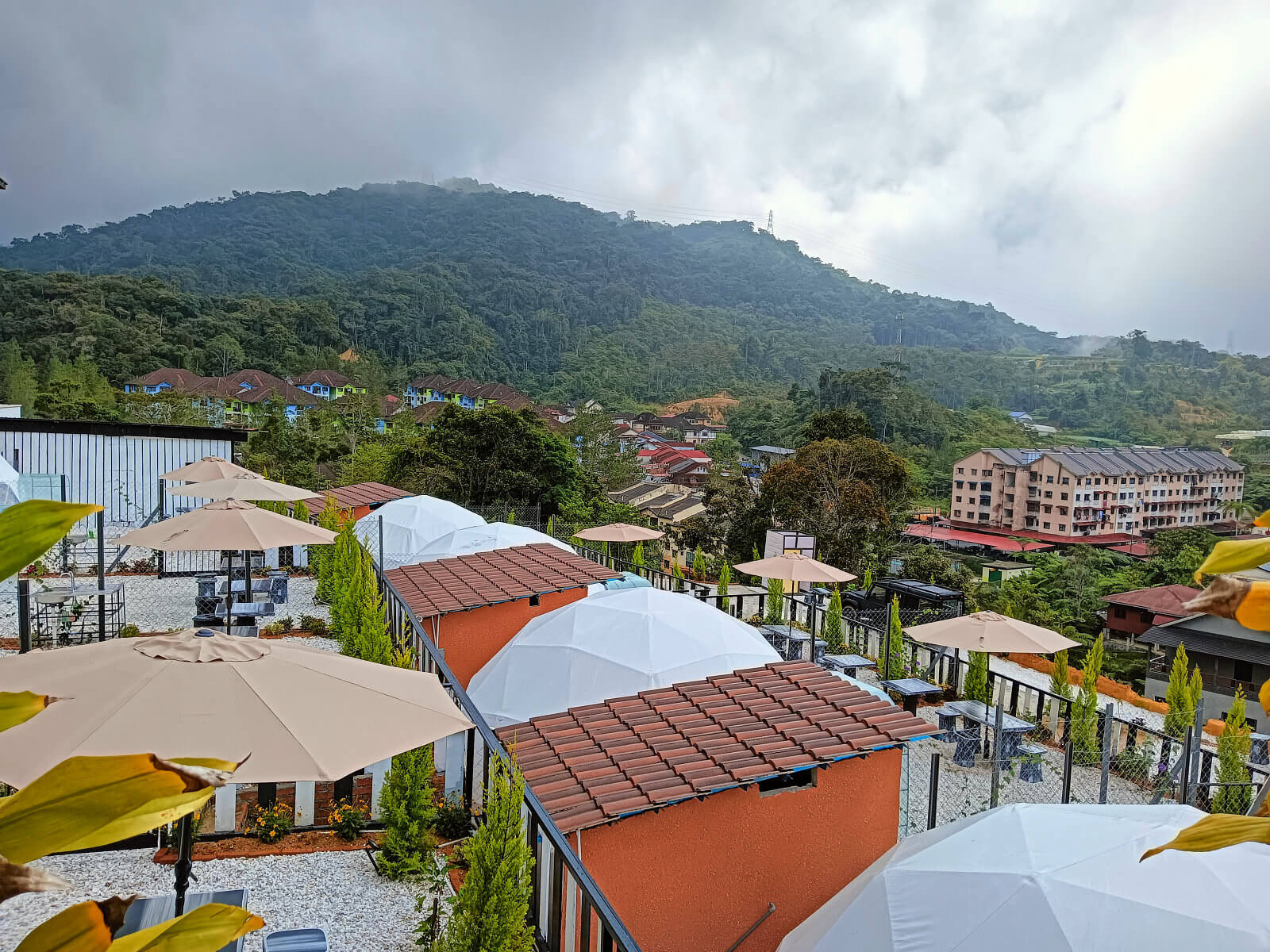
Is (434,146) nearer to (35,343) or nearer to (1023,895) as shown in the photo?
(35,343)

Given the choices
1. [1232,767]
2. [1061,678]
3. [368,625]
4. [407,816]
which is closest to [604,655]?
[368,625]

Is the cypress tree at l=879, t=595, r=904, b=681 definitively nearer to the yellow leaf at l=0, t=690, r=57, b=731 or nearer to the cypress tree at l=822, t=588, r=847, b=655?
the cypress tree at l=822, t=588, r=847, b=655

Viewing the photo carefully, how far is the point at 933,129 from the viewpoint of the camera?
417 ft

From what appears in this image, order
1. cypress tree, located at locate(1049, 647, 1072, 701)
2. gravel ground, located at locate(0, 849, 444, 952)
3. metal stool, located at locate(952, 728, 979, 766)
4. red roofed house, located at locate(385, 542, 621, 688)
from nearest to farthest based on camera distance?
gravel ground, located at locate(0, 849, 444, 952) → red roofed house, located at locate(385, 542, 621, 688) → metal stool, located at locate(952, 728, 979, 766) → cypress tree, located at locate(1049, 647, 1072, 701)

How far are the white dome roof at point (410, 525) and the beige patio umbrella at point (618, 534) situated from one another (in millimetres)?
4590

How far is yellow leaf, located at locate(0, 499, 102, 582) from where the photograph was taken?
355 millimetres

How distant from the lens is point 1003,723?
8.45 m

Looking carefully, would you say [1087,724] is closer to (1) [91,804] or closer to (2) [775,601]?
(2) [775,601]

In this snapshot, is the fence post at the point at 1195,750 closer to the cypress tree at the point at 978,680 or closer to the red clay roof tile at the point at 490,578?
the cypress tree at the point at 978,680

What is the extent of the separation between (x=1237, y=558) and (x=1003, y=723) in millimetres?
9126

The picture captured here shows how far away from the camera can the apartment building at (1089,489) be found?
50625 millimetres

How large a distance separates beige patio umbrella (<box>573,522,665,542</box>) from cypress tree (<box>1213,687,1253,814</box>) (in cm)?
965

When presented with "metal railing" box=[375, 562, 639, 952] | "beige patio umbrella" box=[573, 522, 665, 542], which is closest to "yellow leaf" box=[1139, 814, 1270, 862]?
"metal railing" box=[375, 562, 639, 952]

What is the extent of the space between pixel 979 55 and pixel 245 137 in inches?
4500
